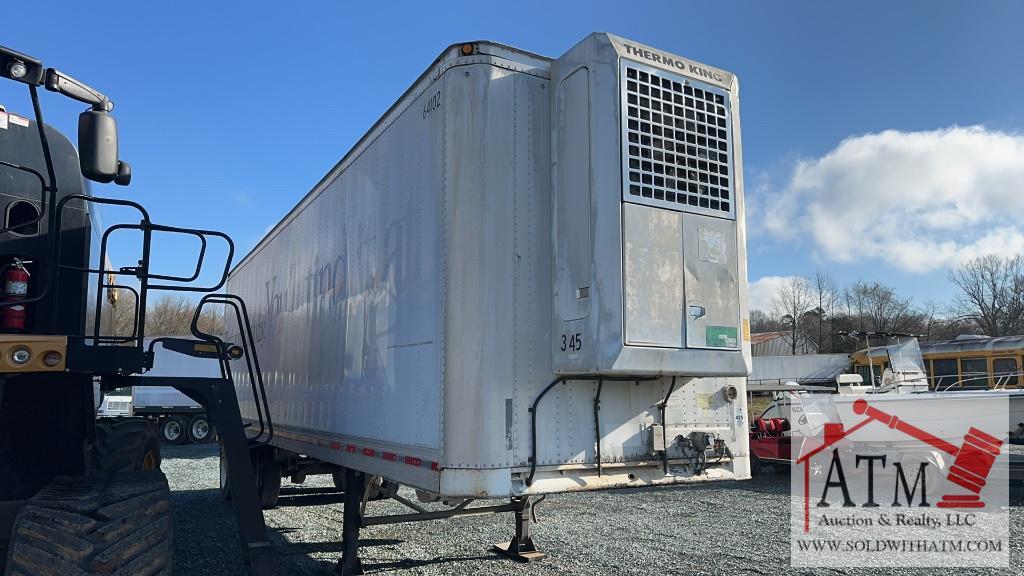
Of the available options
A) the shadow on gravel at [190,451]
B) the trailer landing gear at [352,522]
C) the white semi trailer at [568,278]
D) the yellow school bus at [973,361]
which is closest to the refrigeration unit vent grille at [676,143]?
the white semi trailer at [568,278]

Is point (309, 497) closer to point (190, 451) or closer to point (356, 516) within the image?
point (356, 516)

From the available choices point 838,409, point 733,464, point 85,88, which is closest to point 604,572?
point 733,464

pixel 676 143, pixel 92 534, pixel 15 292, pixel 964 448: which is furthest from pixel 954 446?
pixel 15 292

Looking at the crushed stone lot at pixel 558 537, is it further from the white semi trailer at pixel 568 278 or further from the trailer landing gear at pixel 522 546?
the white semi trailer at pixel 568 278

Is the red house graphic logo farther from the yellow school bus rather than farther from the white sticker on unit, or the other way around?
the white sticker on unit

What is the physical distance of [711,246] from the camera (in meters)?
4.55

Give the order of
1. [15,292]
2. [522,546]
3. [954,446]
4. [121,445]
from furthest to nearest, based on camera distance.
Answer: [954,446] → [522,546] → [121,445] → [15,292]

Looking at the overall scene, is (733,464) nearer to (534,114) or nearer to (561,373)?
(561,373)

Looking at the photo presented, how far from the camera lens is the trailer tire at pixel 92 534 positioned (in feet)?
10.9

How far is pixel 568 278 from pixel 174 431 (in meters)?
23.7

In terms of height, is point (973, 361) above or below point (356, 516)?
above

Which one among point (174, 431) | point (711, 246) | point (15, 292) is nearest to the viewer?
point (15, 292)

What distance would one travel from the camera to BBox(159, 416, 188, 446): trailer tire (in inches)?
940

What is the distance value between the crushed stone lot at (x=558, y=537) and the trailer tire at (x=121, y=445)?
1.74 meters
